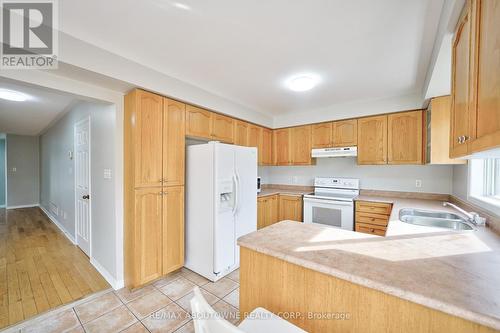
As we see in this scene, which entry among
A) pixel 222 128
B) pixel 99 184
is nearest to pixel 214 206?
pixel 222 128

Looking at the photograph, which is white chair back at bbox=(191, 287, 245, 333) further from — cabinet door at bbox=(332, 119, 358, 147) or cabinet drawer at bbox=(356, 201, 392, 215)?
cabinet door at bbox=(332, 119, 358, 147)

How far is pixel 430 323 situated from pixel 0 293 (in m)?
3.62

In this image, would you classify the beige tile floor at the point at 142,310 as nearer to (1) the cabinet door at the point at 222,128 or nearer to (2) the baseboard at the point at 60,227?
(1) the cabinet door at the point at 222,128

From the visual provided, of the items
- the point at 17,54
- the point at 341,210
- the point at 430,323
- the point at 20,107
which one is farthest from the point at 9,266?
the point at 341,210

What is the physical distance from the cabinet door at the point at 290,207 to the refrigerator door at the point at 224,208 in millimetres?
1494

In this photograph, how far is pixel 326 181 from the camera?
3.80m

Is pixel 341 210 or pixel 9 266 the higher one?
pixel 341 210

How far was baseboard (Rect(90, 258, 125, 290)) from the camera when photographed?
2.22 m

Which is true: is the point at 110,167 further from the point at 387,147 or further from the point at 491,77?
the point at 387,147

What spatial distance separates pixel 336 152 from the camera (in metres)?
3.40

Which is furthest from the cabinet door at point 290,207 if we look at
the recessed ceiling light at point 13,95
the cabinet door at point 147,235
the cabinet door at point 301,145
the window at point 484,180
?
the recessed ceiling light at point 13,95

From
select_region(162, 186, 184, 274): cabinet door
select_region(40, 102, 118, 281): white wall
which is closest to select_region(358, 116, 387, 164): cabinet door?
select_region(162, 186, 184, 274): cabinet door

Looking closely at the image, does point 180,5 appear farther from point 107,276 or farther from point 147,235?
point 107,276

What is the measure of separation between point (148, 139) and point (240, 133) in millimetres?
1608
